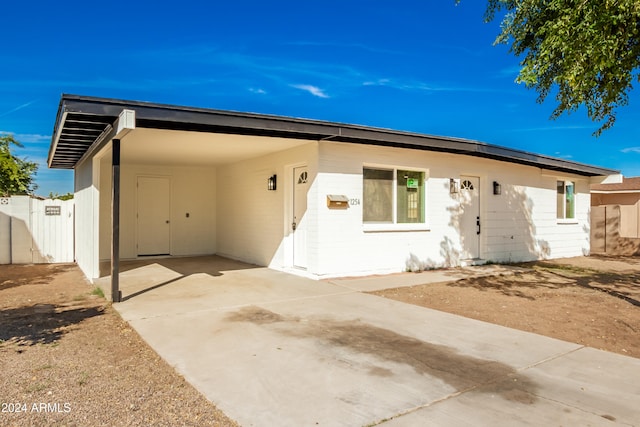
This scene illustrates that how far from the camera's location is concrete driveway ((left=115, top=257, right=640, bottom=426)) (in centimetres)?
284

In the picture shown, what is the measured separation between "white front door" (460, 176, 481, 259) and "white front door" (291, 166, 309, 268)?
427cm

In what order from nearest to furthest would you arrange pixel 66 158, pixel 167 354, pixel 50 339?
pixel 167 354
pixel 50 339
pixel 66 158

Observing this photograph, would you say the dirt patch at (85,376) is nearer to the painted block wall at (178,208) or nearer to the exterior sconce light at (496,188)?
the painted block wall at (178,208)

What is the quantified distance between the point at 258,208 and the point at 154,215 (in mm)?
3642

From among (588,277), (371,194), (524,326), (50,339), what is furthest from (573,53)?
(50,339)

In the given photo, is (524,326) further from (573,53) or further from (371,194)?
(371,194)

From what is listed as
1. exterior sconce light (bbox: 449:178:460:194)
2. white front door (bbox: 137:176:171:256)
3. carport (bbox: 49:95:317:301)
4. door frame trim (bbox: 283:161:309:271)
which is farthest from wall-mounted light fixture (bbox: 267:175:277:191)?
exterior sconce light (bbox: 449:178:460:194)

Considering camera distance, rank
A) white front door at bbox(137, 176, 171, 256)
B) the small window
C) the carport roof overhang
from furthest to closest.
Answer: the small window → white front door at bbox(137, 176, 171, 256) → the carport roof overhang

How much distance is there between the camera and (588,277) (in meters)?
9.27

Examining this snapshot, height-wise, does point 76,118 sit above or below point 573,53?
below

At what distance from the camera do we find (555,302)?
257 inches

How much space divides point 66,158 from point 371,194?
8008 mm

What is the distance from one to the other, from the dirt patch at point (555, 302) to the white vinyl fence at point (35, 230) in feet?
30.5

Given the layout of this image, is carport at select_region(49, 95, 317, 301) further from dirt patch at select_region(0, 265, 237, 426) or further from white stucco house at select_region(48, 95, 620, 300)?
dirt patch at select_region(0, 265, 237, 426)
